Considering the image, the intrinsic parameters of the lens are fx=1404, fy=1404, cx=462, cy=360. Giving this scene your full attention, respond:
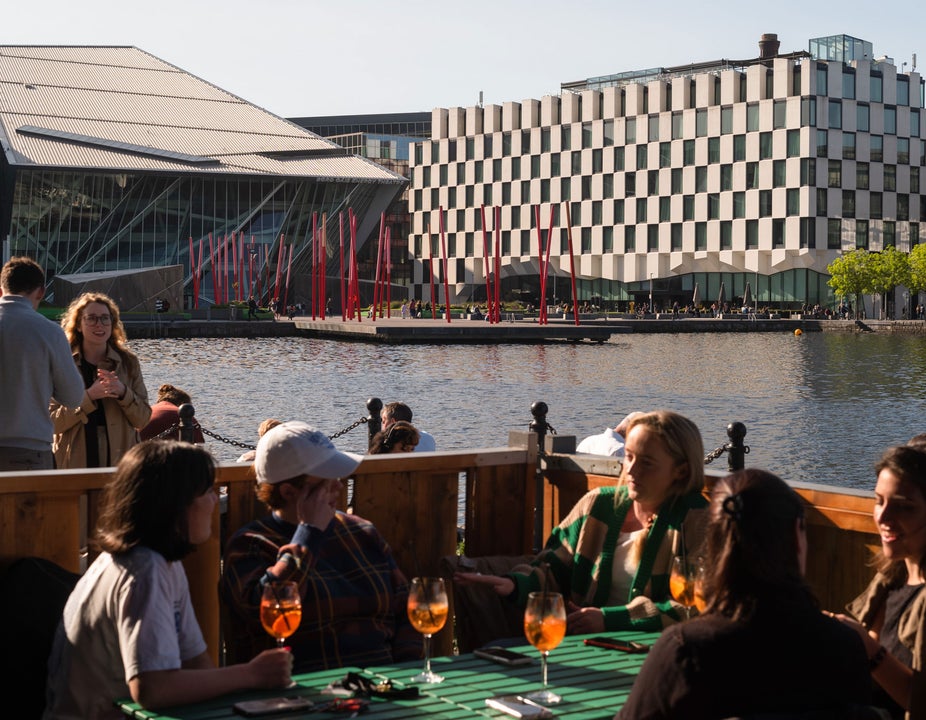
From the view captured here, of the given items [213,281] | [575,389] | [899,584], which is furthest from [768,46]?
[899,584]

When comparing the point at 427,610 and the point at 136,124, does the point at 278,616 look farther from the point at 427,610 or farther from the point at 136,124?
the point at 136,124

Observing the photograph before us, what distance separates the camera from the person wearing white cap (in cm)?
438

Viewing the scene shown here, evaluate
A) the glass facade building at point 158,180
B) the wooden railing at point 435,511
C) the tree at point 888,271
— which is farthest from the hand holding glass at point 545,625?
the tree at point 888,271

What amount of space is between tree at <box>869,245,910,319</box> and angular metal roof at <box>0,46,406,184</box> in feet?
106

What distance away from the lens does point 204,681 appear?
3.66 meters

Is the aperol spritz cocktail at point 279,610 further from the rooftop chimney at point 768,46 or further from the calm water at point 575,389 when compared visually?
the rooftop chimney at point 768,46

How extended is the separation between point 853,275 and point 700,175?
1566 centimetres

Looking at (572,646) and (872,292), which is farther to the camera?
(872,292)

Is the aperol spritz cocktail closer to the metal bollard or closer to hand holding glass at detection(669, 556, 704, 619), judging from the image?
hand holding glass at detection(669, 556, 704, 619)

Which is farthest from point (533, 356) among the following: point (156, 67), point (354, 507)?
point (156, 67)

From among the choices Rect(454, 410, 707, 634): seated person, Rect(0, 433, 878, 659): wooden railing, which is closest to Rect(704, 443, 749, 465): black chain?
Rect(0, 433, 878, 659): wooden railing

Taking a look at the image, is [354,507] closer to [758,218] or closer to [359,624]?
[359,624]

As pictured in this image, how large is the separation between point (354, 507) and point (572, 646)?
1.41 m

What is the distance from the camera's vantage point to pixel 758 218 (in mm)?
98125
